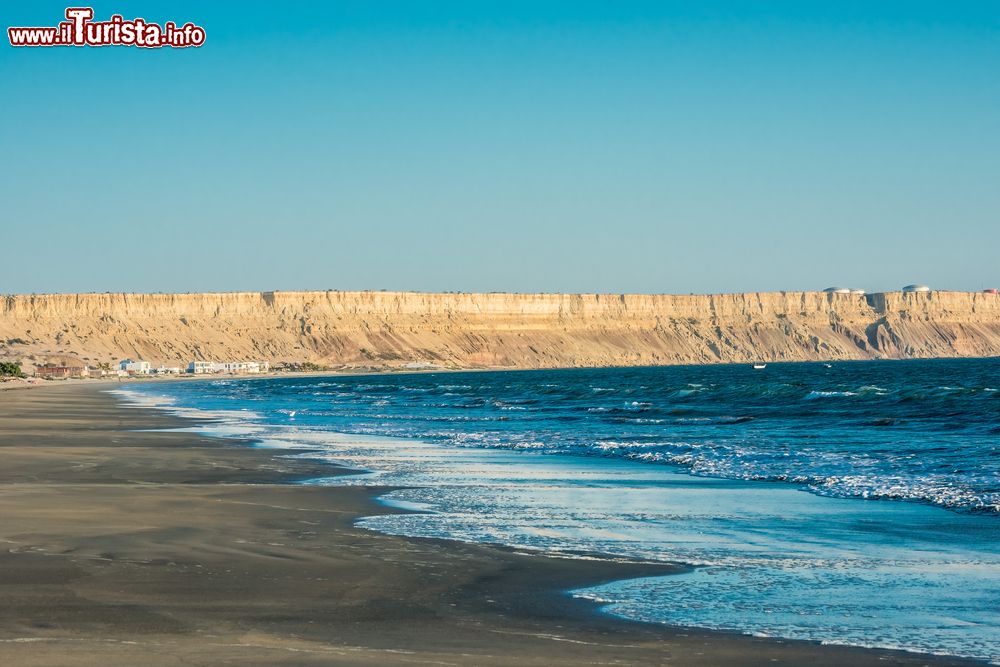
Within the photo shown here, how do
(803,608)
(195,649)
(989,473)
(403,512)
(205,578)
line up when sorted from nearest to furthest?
(195,649) → (803,608) → (205,578) → (403,512) → (989,473)

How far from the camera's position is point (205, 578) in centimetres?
831

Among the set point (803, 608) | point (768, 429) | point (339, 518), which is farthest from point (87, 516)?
point (768, 429)

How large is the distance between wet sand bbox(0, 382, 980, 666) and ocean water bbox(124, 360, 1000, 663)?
0.49 m

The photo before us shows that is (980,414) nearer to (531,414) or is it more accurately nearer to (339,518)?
(531,414)

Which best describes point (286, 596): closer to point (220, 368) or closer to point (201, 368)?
point (201, 368)

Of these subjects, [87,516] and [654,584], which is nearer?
[654,584]

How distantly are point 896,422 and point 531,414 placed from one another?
12.5m

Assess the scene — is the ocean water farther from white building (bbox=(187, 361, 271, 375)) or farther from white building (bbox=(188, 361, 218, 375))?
white building (bbox=(188, 361, 218, 375))

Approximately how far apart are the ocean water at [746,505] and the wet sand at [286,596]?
490 mm

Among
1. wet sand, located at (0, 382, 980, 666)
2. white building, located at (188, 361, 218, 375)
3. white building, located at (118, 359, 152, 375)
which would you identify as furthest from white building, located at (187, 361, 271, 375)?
wet sand, located at (0, 382, 980, 666)

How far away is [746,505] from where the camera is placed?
43.8ft

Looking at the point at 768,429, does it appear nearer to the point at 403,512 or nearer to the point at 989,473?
the point at 989,473

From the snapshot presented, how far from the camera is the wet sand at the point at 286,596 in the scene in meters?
6.30

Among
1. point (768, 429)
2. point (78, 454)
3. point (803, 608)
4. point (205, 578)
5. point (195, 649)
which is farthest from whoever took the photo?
point (768, 429)
